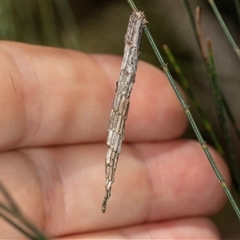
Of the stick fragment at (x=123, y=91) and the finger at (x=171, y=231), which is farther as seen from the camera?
the finger at (x=171, y=231)

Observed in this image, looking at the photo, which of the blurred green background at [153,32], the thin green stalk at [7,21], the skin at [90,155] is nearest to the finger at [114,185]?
the skin at [90,155]

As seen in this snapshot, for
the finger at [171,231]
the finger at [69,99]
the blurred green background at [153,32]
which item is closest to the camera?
the finger at [69,99]

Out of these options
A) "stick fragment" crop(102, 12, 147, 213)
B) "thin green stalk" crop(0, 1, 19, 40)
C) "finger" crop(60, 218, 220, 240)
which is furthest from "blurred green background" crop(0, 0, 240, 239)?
"stick fragment" crop(102, 12, 147, 213)

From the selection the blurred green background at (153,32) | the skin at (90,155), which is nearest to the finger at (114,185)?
the skin at (90,155)

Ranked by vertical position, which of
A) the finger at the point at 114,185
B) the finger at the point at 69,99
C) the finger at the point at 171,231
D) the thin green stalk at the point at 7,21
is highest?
the thin green stalk at the point at 7,21

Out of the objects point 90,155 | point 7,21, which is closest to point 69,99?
point 90,155

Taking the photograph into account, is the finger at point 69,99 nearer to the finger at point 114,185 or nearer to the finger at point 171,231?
the finger at point 114,185

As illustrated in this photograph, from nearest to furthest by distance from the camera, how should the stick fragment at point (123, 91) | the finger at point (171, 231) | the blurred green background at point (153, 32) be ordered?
the stick fragment at point (123, 91)
the finger at point (171, 231)
the blurred green background at point (153, 32)

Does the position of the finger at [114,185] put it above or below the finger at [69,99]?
below
